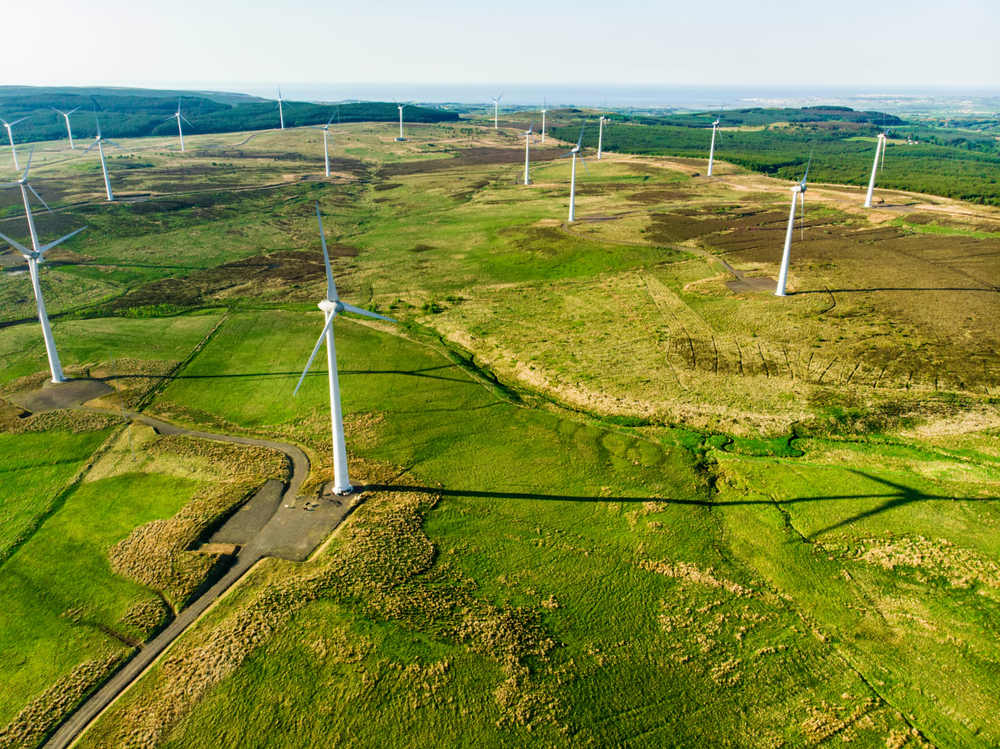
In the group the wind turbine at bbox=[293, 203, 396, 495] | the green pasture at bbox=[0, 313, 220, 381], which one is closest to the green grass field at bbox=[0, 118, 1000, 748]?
the green pasture at bbox=[0, 313, 220, 381]

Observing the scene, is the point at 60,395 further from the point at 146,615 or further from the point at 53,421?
the point at 146,615

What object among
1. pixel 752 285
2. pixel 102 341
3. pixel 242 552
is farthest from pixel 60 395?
pixel 752 285

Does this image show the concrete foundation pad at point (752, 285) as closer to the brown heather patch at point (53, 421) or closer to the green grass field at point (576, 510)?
the green grass field at point (576, 510)

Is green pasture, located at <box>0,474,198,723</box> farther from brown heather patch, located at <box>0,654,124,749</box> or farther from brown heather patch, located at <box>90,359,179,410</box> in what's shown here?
brown heather patch, located at <box>90,359,179,410</box>

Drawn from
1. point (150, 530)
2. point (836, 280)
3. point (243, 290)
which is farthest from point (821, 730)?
point (243, 290)

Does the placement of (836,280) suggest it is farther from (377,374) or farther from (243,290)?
(243,290)
